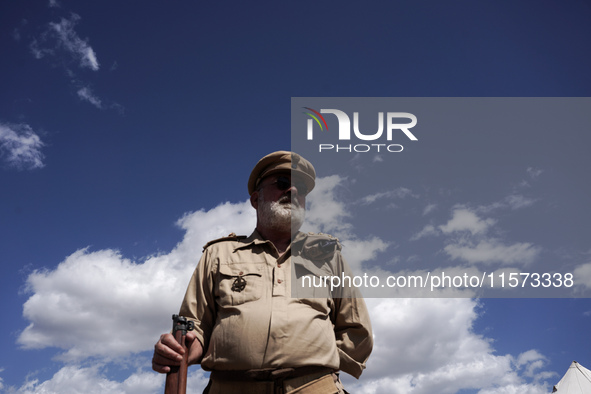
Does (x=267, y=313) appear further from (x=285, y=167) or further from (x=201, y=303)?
(x=285, y=167)

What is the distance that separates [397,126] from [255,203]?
2.52m

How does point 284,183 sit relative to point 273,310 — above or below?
above

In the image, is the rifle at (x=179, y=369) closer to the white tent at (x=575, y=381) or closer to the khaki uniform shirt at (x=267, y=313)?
the khaki uniform shirt at (x=267, y=313)

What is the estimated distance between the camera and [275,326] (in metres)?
2.96

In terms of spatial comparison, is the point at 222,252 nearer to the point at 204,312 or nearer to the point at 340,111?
the point at 204,312

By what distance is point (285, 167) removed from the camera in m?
3.87

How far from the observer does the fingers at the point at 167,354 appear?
287 centimetres

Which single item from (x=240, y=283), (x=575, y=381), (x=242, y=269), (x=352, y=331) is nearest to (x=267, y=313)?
(x=240, y=283)

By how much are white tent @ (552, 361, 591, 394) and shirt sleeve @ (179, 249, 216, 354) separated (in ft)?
49.5

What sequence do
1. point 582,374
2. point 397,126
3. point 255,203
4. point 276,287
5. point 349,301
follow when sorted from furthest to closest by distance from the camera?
point 582,374 < point 397,126 < point 255,203 < point 349,301 < point 276,287

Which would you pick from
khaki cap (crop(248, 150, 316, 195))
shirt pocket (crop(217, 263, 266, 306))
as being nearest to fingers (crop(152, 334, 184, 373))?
shirt pocket (crop(217, 263, 266, 306))

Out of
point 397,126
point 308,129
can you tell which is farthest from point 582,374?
point 308,129

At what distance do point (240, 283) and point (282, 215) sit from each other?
678 mm

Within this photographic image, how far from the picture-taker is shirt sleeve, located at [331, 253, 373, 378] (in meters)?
3.45
